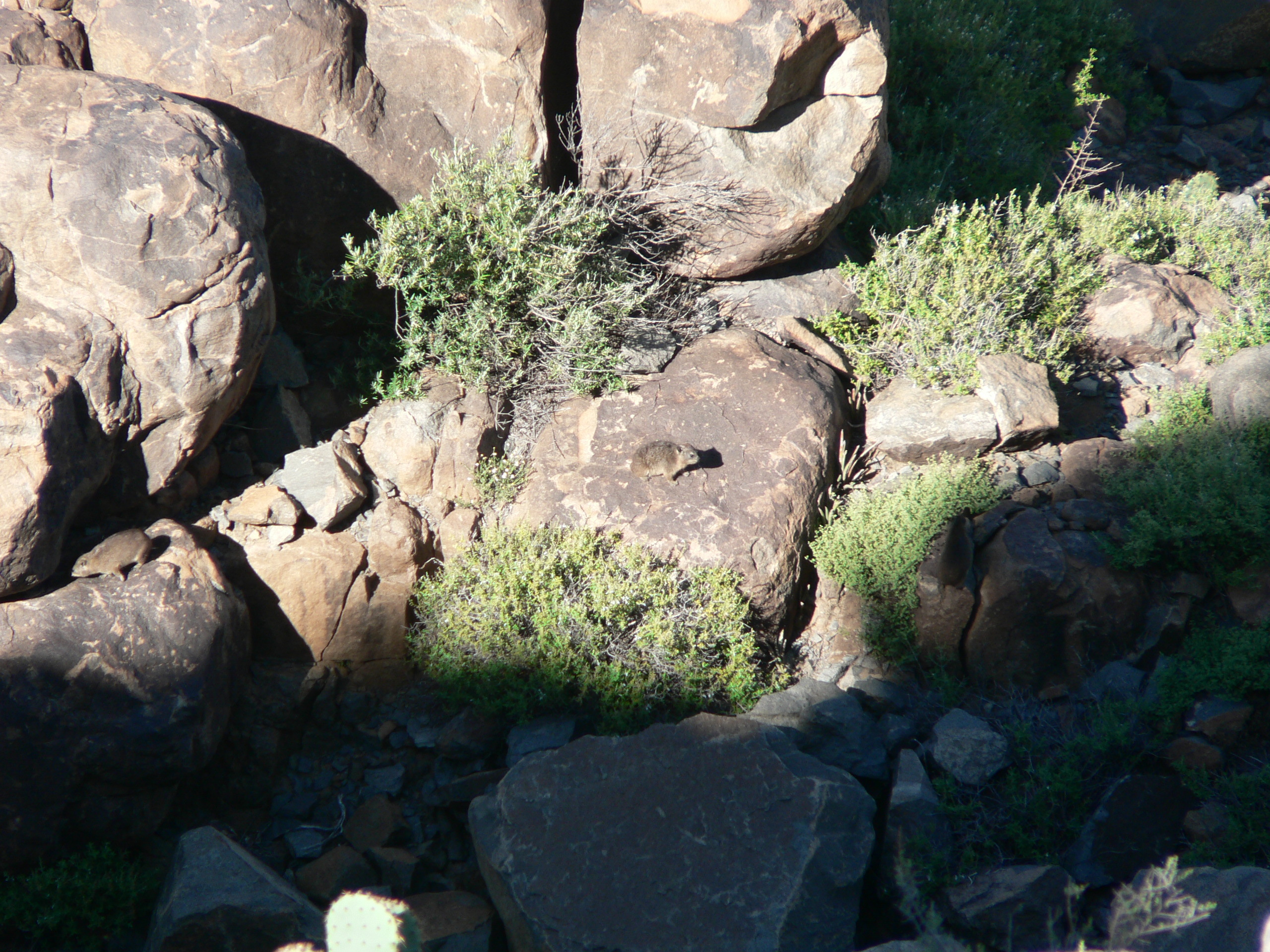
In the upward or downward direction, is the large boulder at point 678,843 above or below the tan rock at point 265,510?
below

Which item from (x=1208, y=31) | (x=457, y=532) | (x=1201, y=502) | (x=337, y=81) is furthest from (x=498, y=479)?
(x=1208, y=31)

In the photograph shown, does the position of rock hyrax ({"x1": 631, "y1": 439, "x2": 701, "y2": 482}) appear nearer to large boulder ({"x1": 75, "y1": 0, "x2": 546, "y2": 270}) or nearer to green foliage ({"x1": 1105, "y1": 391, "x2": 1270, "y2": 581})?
large boulder ({"x1": 75, "y1": 0, "x2": 546, "y2": 270})

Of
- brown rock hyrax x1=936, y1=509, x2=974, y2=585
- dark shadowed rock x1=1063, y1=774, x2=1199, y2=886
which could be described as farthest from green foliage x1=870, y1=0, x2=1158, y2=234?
dark shadowed rock x1=1063, y1=774, x2=1199, y2=886

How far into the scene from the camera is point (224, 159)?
4312 mm

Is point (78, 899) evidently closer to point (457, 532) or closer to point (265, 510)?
point (265, 510)

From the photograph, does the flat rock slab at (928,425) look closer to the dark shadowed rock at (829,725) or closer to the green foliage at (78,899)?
the dark shadowed rock at (829,725)

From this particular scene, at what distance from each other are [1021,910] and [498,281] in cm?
434

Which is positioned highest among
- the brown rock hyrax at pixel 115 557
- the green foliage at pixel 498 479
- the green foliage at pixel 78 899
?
the green foliage at pixel 498 479

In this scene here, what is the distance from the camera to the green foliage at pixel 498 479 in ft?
16.6

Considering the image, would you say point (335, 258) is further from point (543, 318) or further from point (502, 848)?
point (502, 848)

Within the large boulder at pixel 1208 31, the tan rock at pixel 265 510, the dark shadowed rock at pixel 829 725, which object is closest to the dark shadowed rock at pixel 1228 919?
the dark shadowed rock at pixel 829 725

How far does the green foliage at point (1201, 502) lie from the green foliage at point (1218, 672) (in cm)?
42

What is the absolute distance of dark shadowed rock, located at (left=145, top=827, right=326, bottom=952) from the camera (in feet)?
10.8

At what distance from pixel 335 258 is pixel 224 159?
41.7 inches
